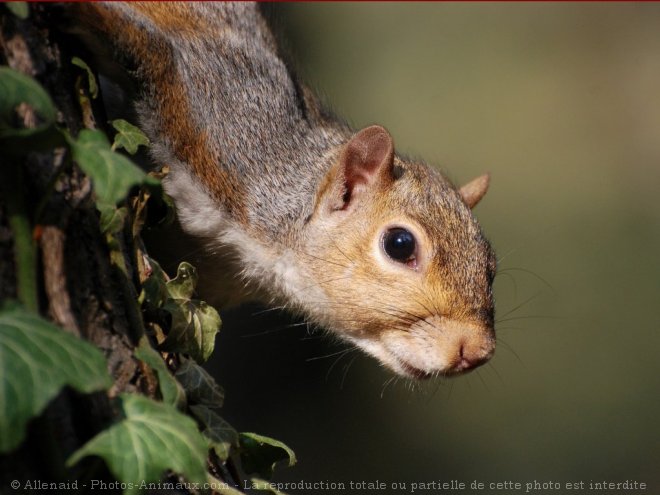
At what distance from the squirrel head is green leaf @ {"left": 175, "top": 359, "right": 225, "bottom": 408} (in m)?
0.54

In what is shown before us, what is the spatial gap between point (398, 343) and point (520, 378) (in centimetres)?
346

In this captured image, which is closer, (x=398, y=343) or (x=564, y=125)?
(x=398, y=343)

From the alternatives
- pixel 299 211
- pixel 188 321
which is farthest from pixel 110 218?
pixel 299 211

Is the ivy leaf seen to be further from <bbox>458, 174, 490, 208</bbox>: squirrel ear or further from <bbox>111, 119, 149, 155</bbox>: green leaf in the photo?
<bbox>458, 174, 490, 208</bbox>: squirrel ear

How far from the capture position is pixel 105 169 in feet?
3.55

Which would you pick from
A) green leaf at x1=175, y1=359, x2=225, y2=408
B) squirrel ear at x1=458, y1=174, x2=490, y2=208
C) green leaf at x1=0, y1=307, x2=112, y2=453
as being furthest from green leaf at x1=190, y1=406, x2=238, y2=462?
squirrel ear at x1=458, y1=174, x2=490, y2=208

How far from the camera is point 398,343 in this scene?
194cm

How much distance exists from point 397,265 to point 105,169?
99 cm

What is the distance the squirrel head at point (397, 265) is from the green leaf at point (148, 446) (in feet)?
2.73

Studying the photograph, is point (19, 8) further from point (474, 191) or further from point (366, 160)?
point (474, 191)

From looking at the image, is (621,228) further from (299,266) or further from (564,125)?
(299,266)

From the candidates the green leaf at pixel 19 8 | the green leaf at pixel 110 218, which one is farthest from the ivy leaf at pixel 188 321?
the green leaf at pixel 19 8

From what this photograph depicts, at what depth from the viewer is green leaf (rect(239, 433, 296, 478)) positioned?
162cm

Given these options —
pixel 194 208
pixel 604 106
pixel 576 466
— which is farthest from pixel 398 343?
pixel 604 106
